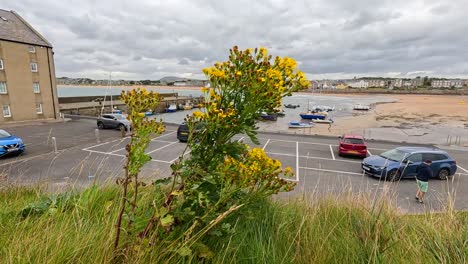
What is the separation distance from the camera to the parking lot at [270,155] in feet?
31.3

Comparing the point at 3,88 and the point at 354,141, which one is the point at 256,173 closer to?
the point at 354,141

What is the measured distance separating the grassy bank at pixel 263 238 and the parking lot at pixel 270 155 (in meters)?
4.46

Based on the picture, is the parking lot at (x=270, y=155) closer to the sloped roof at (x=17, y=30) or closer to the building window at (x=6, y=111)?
the building window at (x=6, y=111)

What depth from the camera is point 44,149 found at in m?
15.7

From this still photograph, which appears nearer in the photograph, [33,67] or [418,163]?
[418,163]

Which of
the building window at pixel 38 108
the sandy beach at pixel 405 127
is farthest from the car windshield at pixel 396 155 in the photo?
the building window at pixel 38 108

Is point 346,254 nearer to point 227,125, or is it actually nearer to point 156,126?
point 227,125

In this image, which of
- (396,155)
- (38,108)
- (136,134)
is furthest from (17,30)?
(396,155)

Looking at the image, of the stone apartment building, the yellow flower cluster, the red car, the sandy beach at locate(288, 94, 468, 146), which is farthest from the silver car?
the yellow flower cluster

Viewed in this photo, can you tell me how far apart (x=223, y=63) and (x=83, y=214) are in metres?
2.59

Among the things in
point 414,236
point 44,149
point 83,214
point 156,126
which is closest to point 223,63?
point 156,126

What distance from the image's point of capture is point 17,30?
2916 cm

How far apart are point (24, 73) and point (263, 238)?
37.5m

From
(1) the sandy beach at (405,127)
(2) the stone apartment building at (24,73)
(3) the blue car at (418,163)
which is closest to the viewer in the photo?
(3) the blue car at (418,163)
